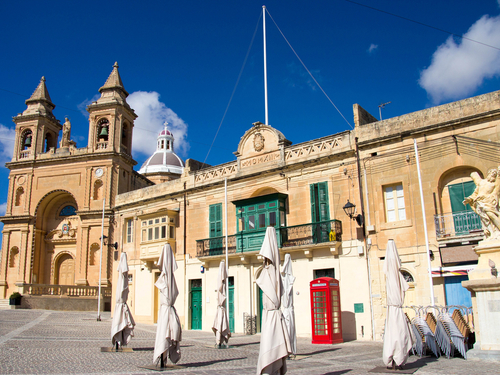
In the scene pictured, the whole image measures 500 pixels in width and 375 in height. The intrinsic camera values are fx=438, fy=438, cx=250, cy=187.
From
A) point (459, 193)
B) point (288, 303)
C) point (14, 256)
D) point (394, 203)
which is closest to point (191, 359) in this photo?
point (288, 303)

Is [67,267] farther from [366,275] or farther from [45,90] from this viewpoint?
[366,275]

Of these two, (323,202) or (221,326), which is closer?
(221,326)

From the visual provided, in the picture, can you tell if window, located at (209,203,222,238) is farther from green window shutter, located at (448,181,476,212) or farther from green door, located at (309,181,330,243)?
green window shutter, located at (448,181,476,212)

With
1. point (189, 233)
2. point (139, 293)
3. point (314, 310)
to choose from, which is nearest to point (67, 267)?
point (139, 293)

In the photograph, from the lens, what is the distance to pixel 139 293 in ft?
91.2

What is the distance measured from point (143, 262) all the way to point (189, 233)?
4264 millimetres

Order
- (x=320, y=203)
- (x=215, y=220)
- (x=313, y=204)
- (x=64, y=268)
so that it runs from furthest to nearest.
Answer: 1. (x=64, y=268)
2. (x=215, y=220)
3. (x=313, y=204)
4. (x=320, y=203)

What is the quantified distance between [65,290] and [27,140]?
16288 millimetres

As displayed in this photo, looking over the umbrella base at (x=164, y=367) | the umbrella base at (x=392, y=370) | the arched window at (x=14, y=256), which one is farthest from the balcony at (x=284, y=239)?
the arched window at (x=14, y=256)

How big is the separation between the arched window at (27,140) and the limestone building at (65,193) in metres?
0.02

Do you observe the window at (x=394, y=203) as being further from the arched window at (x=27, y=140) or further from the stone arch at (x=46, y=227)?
the arched window at (x=27, y=140)

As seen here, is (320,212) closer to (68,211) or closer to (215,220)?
(215,220)

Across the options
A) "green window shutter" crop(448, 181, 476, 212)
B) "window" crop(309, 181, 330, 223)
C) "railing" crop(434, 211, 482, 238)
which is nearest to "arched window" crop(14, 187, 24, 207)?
"window" crop(309, 181, 330, 223)

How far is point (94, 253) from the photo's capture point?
37.8 metres
